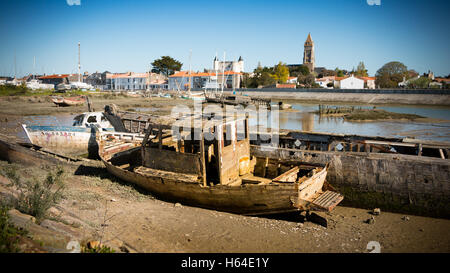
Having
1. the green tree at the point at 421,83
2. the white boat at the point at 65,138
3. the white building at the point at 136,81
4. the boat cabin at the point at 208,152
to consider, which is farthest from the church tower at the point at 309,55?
the boat cabin at the point at 208,152

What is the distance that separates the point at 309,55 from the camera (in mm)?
138625

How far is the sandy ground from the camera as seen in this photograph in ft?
20.8

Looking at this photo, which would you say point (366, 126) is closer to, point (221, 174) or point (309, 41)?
point (221, 174)

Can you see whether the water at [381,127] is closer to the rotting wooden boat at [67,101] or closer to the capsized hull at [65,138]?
the capsized hull at [65,138]

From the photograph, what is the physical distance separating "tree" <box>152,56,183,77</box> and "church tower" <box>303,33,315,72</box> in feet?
213

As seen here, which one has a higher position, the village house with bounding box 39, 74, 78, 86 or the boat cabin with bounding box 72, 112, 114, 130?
the village house with bounding box 39, 74, 78, 86

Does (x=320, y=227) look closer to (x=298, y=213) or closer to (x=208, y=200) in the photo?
(x=298, y=213)

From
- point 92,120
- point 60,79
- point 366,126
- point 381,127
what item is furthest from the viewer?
point 60,79

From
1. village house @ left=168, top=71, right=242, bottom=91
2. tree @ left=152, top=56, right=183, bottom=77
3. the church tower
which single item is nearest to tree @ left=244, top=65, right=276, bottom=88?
village house @ left=168, top=71, right=242, bottom=91

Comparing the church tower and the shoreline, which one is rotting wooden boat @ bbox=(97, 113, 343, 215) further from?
the church tower

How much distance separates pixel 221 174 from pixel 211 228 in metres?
1.52

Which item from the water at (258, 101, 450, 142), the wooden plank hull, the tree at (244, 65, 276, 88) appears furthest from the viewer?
the tree at (244, 65, 276, 88)

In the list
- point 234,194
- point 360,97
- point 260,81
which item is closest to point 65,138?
point 234,194

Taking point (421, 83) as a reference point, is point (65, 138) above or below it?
below
